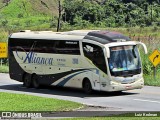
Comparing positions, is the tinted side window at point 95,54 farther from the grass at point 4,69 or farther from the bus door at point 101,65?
the grass at point 4,69

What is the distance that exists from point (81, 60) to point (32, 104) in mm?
5666

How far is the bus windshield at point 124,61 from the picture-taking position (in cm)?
2305

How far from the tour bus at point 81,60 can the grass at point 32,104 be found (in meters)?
3.67

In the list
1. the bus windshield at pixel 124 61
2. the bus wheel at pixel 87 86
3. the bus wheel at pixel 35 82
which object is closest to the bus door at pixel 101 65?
the bus windshield at pixel 124 61

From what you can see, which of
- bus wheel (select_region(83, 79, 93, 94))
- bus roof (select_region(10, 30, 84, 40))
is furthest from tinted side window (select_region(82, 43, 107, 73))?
bus wheel (select_region(83, 79, 93, 94))

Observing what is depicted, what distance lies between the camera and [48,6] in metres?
130

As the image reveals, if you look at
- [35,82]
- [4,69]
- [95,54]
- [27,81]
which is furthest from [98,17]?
[95,54]

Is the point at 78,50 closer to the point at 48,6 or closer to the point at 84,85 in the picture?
the point at 84,85

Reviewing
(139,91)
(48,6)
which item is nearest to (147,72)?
(139,91)

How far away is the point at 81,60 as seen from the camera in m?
24.2

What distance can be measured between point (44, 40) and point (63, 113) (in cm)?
958

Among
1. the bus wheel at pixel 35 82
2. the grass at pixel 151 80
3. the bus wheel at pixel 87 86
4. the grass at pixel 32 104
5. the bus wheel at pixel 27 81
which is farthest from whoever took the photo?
the grass at pixel 151 80

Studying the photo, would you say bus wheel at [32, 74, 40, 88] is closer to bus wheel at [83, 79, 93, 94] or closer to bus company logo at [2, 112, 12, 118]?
bus wheel at [83, 79, 93, 94]

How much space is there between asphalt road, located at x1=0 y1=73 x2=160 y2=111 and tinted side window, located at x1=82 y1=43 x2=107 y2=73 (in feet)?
4.72
